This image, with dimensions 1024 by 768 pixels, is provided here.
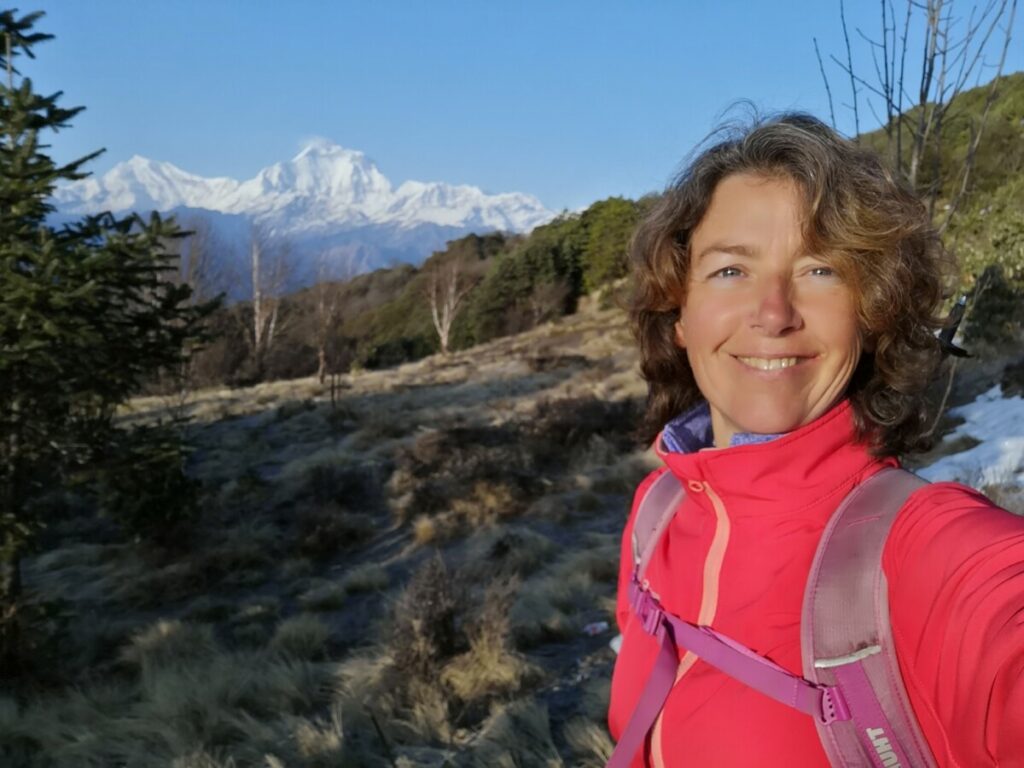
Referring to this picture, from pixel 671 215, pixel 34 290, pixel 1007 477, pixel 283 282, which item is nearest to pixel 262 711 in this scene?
pixel 34 290

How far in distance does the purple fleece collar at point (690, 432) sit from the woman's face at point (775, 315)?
240 millimetres

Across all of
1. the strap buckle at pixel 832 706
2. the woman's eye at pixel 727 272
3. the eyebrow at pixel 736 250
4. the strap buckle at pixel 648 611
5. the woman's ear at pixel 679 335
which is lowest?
the strap buckle at pixel 648 611

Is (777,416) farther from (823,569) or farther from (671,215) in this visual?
(671,215)

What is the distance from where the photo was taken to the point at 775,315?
1.05m

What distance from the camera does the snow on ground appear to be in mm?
5580

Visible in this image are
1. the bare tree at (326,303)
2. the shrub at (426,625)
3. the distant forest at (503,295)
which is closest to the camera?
the shrub at (426,625)

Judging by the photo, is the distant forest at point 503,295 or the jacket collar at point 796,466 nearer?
the jacket collar at point 796,466

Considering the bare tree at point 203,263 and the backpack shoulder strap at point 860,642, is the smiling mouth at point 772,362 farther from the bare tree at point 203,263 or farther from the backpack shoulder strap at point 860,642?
the bare tree at point 203,263

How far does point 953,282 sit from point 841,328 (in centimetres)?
76

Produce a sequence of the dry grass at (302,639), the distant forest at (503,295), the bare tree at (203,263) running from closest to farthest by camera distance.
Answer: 1. the dry grass at (302,639)
2. the distant forest at (503,295)
3. the bare tree at (203,263)

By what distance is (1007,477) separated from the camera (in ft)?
17.8

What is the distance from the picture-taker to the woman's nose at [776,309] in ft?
3.44

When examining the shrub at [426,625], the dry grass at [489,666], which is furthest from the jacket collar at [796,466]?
the shrub at [426,625]

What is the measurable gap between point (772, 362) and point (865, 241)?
0.83 ft
